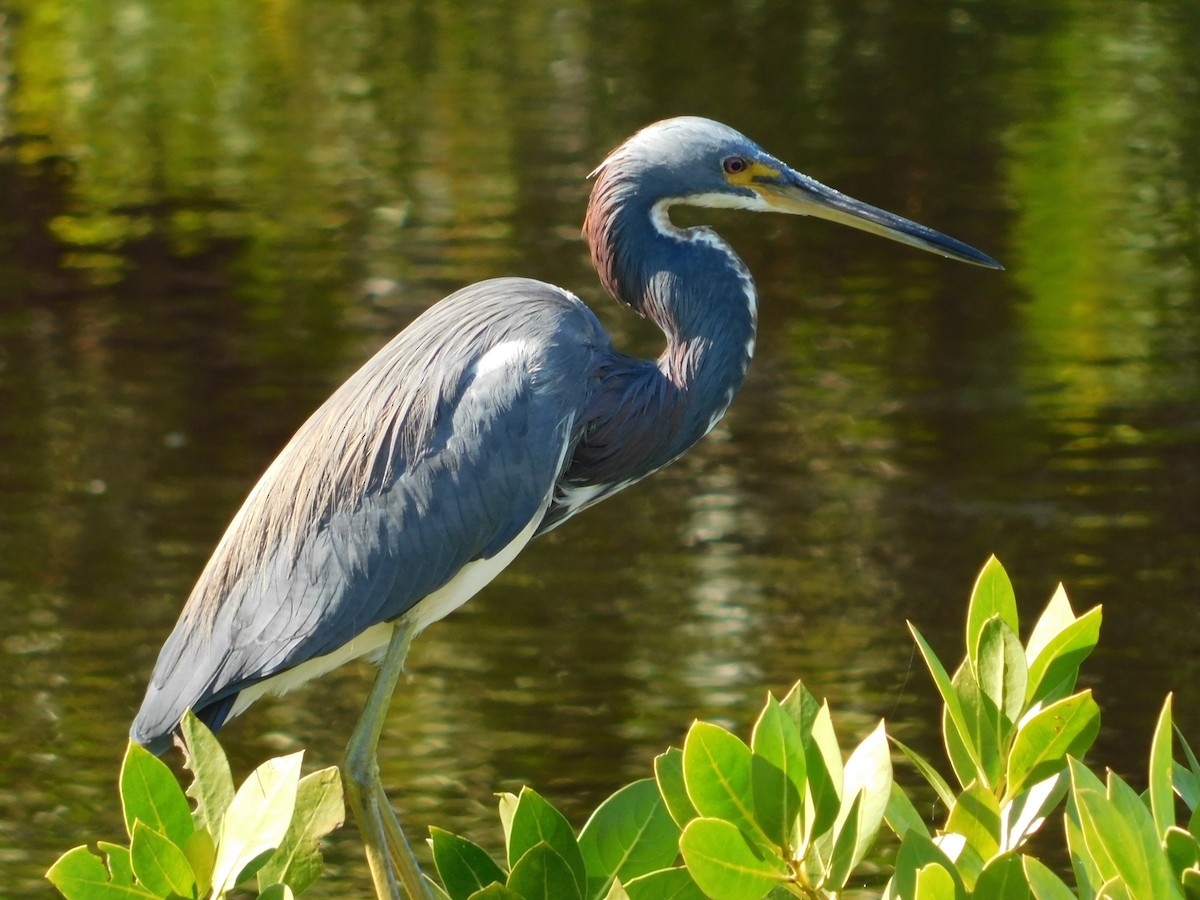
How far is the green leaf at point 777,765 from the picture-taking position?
2352mm

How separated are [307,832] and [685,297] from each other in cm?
172

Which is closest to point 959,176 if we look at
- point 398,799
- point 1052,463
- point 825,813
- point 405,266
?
point 405,266

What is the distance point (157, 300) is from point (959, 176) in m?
5.27

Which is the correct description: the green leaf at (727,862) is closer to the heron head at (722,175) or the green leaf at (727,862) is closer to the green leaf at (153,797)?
the green leaf at (153,797)

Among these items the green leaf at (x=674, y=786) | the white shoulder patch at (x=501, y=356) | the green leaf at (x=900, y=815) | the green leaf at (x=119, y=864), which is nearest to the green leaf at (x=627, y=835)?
the green leaf at (x=674, y=786)

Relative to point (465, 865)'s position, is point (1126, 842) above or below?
above

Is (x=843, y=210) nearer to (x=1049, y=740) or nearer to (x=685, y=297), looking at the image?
(x=685, y=297)

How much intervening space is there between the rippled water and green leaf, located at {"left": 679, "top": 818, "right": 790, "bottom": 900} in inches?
103

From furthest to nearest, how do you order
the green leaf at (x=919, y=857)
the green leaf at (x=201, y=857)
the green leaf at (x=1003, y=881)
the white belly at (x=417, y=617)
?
the white belly at (x=417, y=617) < the green leaf at (x=201, y=857) < the green leaf at (x=919, y=857) < the green leaf at (x=1003, y=881)

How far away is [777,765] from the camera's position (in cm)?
237

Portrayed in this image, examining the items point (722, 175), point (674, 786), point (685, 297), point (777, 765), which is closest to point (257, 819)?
point (674, 786)

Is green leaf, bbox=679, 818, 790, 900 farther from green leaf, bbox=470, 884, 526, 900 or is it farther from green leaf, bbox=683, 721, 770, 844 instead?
green leaf, bbox=470, 884, 526, 900

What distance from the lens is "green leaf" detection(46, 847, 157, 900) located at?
240 centimetres

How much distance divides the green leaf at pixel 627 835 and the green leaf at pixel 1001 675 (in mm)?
559
